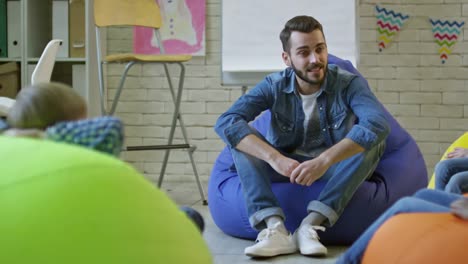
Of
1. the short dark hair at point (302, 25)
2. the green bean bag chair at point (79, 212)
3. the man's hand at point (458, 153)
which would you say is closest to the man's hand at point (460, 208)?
the green bean bag chair at point (79, 212)

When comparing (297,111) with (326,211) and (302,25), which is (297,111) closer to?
(302,25)

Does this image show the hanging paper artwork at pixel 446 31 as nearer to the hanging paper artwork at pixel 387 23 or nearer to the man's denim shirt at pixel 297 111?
the hanging paper artwork at pixel 387 23

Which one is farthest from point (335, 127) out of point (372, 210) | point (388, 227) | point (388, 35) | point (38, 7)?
point (38, 7)

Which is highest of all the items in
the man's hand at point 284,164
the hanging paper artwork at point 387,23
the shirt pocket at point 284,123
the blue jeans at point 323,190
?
the hanging paper artwork at point 387,23

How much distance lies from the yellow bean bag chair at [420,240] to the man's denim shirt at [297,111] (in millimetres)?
1143

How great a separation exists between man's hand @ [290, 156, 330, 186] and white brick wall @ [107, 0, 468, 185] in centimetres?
242

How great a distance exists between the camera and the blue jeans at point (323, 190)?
9.39ft

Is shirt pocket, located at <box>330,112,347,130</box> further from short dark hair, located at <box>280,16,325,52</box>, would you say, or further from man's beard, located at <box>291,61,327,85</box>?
short dark hair, located at <box>280,16,325,52</box>

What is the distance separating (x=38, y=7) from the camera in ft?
16.2

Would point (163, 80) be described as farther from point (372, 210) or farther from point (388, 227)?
point (388, 227)

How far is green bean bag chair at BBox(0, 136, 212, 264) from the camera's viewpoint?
A: 127 centimetres

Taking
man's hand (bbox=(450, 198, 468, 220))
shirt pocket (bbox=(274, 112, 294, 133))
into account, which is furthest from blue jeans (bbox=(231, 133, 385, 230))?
man's hand (bbox=(450, 198, 468, 220))

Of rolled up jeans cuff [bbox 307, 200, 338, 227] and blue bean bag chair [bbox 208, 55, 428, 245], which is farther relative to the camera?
blue bean bag chair [bbox 208, 55, 428, 245]

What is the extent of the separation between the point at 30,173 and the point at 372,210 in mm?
1928
